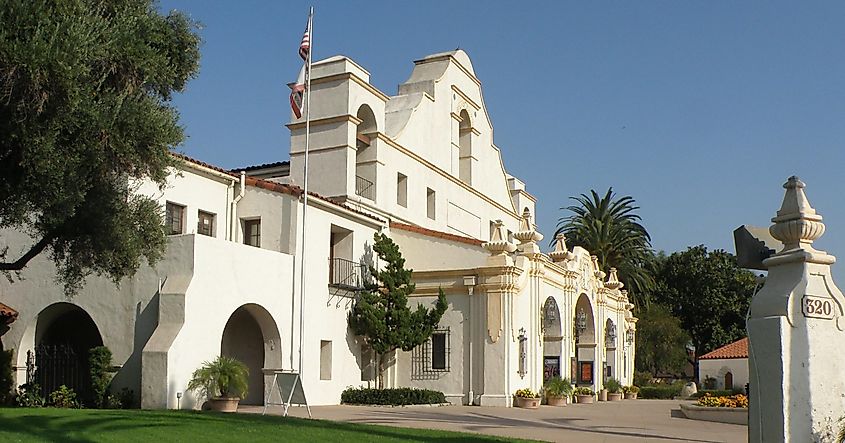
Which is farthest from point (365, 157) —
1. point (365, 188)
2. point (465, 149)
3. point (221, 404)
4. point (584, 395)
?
point (221, 404)

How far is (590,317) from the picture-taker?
4288 cm

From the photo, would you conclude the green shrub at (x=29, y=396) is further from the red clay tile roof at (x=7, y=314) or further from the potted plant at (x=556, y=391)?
the potted plant at (x=556, y=391)

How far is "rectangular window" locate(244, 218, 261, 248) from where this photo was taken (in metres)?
28.6

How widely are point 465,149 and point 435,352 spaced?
47.1 ft

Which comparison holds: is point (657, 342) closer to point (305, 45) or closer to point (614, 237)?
point (614, 237)

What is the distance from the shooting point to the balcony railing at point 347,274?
2989 centimetres

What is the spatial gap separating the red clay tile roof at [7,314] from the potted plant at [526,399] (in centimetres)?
1651

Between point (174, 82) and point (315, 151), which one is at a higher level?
point (315, 151)

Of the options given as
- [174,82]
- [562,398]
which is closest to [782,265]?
[174,82]

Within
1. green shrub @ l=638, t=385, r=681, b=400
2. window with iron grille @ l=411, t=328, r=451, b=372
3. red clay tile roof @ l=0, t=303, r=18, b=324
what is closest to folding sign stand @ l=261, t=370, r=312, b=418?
red clay tile roof @ l=0, t=303, r=18, b=324

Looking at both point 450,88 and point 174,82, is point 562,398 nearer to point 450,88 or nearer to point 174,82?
point 450,88

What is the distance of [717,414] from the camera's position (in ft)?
83.8

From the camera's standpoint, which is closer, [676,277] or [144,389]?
[144,389]

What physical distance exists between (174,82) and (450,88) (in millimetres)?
25850
